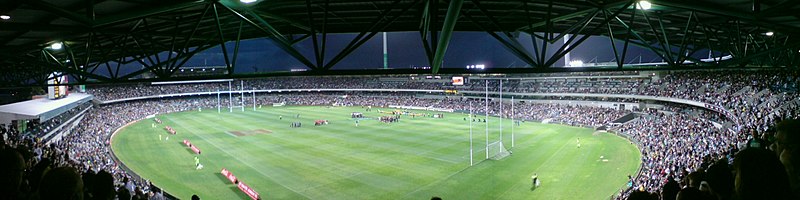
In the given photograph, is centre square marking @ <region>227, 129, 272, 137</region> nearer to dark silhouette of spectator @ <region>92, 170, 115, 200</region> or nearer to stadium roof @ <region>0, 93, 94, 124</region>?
stadium roof @ <region>0, 93, 94, 124</region>

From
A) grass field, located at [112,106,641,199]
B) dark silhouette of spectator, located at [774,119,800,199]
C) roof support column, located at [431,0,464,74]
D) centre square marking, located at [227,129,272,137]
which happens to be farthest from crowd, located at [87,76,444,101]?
dark silhouette of spectator, located at [774,119,800,199]

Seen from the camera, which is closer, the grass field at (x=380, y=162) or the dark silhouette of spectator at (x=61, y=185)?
the dark silhouette of spectator at (x=61, y=185)

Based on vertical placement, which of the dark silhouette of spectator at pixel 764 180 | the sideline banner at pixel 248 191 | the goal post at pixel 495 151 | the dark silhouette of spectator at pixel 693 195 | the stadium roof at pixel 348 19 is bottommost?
the sideline banner at pixel 248 191

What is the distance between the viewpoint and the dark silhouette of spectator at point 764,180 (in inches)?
76.8

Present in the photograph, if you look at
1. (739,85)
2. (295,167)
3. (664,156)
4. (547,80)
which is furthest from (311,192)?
(547,80)

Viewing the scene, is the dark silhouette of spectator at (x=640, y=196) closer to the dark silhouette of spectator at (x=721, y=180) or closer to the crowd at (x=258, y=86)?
the dark silhouette of spectator at (x=721, y=180)

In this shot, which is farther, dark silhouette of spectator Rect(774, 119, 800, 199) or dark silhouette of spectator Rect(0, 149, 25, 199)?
dark silhouette of spectator Rect(0, 149, 25, 199)

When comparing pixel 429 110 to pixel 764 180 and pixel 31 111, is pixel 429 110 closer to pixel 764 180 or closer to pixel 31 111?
pixel 31 111

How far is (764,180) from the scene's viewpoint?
1958mm

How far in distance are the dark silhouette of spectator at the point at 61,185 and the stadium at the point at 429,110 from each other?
0.04ft

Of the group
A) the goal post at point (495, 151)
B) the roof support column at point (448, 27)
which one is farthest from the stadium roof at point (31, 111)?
the roof support column at point (448, 27)

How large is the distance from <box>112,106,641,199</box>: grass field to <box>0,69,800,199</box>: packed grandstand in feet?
7.40

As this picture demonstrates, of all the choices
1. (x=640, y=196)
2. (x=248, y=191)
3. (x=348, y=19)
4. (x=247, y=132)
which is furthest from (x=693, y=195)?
(x=247, y=132)

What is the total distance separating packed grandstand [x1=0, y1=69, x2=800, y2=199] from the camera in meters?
17.3
